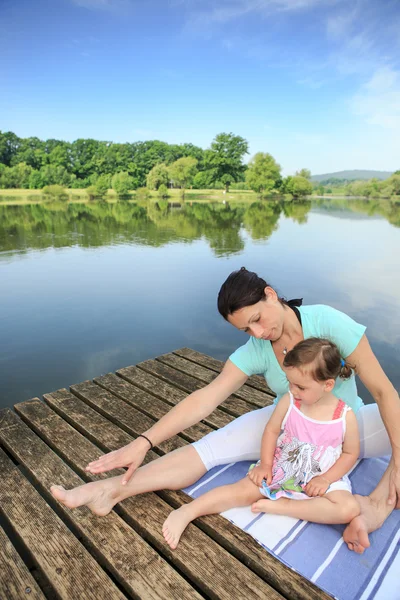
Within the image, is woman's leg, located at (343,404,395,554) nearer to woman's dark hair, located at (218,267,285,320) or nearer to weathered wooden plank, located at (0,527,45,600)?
woman's dark hair, located at (218,267,285,320)

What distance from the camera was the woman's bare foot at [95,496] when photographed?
1840 mm

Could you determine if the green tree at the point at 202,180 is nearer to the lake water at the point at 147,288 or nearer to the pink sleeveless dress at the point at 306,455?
the lake water at the point at 147,288

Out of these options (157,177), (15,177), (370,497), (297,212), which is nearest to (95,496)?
(370,497)

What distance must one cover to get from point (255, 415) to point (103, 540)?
3.03 feet

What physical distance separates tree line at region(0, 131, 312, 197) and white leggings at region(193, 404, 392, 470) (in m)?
49.5

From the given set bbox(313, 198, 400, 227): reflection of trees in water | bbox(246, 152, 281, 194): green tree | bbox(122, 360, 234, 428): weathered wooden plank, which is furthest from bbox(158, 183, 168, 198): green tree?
bbox(122, 360, 234, 428): weathered wooden plank

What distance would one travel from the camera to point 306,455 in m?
1.93

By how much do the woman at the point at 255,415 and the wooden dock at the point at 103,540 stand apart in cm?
13

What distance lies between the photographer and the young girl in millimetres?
1820

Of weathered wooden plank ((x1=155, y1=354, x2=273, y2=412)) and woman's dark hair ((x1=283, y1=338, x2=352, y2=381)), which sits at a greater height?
woman's dark hair ((x1=283, y1=338, x2=352, y2=381))

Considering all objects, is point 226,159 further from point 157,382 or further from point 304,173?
point 157,382

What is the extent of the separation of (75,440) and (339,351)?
5.41 feet

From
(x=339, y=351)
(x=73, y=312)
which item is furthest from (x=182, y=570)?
(x=73, y=312)

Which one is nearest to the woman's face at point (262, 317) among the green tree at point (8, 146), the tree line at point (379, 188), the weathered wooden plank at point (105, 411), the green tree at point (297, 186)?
the weathered wooden plank at point (105, 411)
